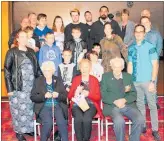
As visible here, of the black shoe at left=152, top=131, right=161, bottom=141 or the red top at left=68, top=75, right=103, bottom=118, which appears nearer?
the red top at left=68, top=75, right=103, bottom=118

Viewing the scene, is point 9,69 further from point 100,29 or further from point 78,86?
point 100,29

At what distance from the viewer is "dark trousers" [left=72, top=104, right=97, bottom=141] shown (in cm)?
427

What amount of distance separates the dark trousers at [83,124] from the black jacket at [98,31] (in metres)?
→ 1.49

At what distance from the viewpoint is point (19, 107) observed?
14.9ft

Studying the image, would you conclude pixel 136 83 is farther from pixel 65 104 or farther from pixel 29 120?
pixel 29 120

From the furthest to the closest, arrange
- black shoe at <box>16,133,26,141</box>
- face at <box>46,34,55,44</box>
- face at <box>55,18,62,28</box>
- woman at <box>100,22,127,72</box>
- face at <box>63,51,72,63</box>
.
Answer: face at <box>55,18,62,28</box>, woman at <box>100,22,127,72</box>, face at <box>46,34,55,44</box>, face at <box>63,51,72,63</box>, black shoe at <box>16,133,26,141</box>

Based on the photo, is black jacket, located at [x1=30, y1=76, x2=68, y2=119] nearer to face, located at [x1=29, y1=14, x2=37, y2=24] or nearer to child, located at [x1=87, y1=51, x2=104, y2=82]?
child, located at [x1=87, y1=51, x2=104, y2=82]

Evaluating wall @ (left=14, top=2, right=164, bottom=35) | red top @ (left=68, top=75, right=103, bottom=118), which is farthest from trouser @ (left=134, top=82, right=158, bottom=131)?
wall @ (left=14, top=2, right=164, bottom=35)

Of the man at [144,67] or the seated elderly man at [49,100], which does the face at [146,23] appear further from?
the seated elderly man at [49,100]

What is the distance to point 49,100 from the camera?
4395 millimetres

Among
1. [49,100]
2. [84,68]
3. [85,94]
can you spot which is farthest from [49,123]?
[84,68]

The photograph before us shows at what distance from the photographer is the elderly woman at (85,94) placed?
4.30m

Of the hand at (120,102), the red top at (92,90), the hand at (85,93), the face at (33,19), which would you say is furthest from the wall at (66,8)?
the hand at (120,102)

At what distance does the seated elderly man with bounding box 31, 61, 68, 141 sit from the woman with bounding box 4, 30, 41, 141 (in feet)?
0.59
